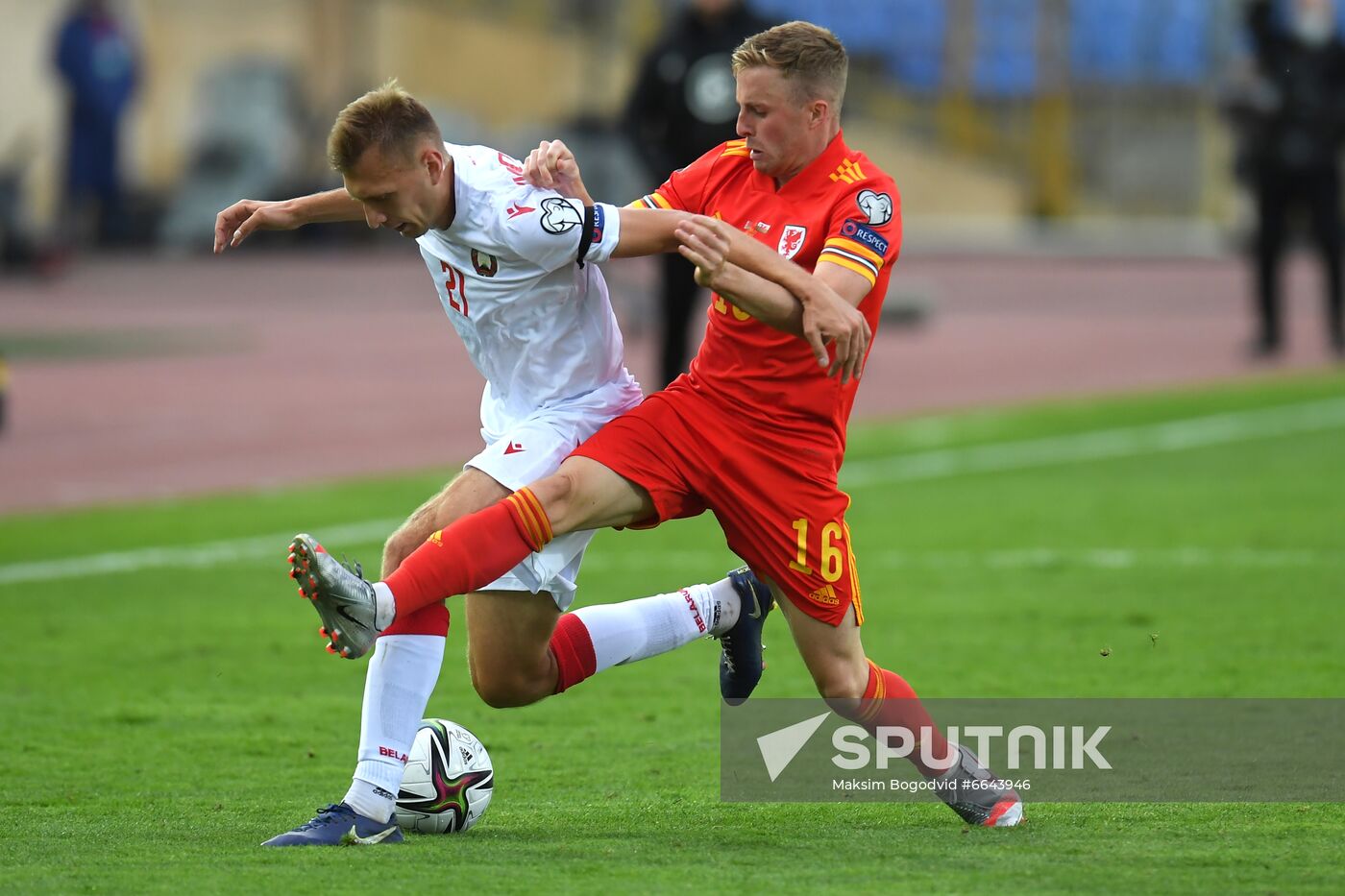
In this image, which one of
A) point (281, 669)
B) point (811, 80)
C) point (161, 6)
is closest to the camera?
point (811, 80)

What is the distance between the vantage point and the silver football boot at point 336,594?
15.0ft

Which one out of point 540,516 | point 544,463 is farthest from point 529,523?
point 544,463

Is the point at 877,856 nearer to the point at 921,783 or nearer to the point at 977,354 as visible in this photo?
the point at 921,783

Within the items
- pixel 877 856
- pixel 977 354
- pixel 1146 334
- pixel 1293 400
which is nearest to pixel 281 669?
pixel 877 856

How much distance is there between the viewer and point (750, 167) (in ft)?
18.2

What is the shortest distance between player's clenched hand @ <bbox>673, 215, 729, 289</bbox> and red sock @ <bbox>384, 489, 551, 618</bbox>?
2.25ft

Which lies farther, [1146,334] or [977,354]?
[1146,334]

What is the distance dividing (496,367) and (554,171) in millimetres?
564

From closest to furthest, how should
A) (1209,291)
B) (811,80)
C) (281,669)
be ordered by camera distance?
(811,80), (281,669), (1209,291)

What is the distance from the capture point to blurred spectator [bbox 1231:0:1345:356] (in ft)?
55.2

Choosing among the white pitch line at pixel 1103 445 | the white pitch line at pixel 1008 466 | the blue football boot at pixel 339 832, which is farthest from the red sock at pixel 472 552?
the white pitch line at pixel 1103 445

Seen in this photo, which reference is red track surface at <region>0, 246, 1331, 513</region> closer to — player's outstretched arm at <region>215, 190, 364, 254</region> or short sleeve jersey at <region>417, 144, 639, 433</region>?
player's outstretched arm at <region>215, 190, 364, 254</region>

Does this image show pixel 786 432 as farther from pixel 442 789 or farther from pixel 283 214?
pixel 283 214

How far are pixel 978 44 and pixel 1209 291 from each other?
10651 millimetres
